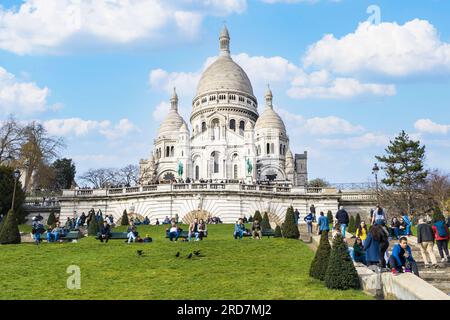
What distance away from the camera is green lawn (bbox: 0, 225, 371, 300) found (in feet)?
43.0

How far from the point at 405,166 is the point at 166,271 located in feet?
123

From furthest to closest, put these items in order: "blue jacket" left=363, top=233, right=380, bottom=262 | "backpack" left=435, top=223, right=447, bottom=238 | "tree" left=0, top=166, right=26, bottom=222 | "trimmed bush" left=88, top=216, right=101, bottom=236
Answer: "tree" left=0, top=166, right=26, bottom=222 → "trimmed bush" left=88, top=216, right=101, bottom=236 → "backpack" left=435, top=223, right=447, bottom=238 → "blue jacket" left=363, top=233, right=380, bottom=262

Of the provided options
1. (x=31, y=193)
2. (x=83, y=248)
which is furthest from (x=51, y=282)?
(x=31, y=193)

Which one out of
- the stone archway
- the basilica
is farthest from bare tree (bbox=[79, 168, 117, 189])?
the stone archway

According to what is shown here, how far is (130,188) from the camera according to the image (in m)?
44.7

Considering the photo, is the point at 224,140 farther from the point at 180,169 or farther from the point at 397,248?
the point at 397,248

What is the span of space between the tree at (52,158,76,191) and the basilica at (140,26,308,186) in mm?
10804

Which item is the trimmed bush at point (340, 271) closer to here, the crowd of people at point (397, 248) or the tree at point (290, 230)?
the crowd of people at point (397, 248)

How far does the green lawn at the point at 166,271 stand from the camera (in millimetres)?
13102

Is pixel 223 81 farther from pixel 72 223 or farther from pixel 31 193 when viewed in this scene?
pixel 72 223

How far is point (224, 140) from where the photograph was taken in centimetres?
8412

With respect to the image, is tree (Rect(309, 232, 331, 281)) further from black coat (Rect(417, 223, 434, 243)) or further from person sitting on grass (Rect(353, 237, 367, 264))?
black coat (Rect(417, 223, 434, 243))

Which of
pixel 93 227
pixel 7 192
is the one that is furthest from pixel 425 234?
pixel 7 192
